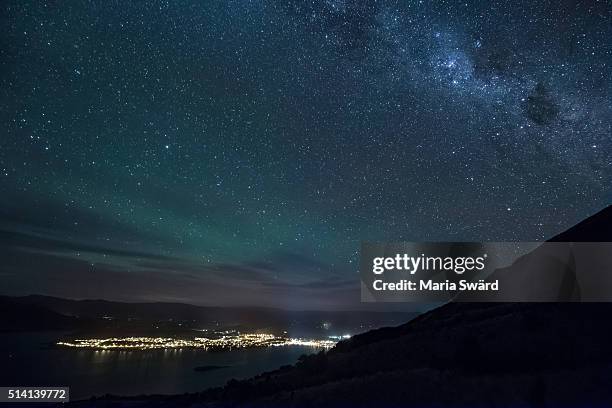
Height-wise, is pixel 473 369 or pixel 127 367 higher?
pixel 473 369

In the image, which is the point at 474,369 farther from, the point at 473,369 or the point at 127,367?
the point at 127,367

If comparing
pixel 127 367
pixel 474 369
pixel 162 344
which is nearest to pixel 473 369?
pixel 474 369

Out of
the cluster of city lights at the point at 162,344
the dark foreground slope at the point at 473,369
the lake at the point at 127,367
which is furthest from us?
the cluster of city lights at the point at 162,344

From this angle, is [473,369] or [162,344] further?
[162,344]

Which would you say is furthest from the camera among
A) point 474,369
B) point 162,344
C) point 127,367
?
point 162,344

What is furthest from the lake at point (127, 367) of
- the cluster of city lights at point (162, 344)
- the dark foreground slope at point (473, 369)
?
the dark foreground slope at point (473, 369)

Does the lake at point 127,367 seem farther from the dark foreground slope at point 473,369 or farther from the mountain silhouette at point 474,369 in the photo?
the dark foreground slope at point 473,369
